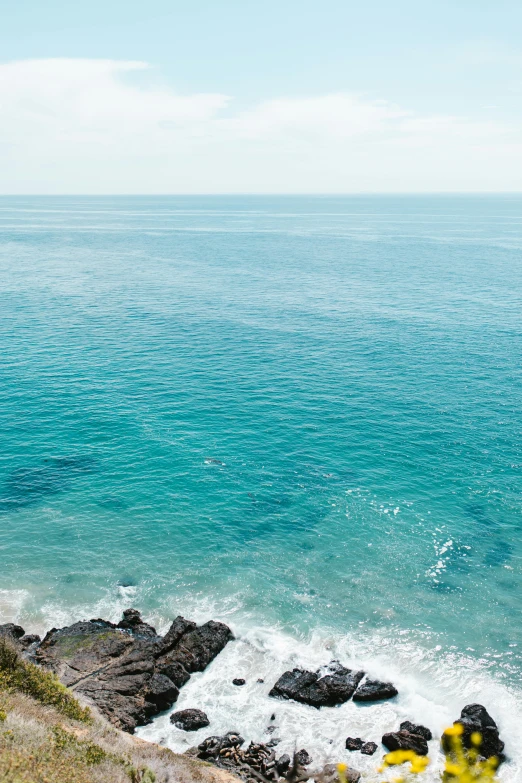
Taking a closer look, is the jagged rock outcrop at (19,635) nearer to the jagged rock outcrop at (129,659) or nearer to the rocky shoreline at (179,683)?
the rocky shoreline at (179,683)

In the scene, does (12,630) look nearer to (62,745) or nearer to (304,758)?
(62,745)

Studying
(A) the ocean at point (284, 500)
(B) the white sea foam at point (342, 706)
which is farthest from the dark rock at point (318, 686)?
(A) the ocean at point (284, 500)

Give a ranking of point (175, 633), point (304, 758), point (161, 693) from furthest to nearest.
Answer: point (175, 633) < point (161, 693) < point (304, 758)

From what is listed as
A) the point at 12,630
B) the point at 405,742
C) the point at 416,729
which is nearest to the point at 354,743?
the point at 405,742

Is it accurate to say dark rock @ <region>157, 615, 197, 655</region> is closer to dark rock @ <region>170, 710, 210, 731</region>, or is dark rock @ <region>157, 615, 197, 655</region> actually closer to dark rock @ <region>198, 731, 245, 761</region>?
dark rock @ <region>170, 710, 210, 731</region>

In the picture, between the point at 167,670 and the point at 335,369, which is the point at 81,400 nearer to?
the point at 335,369

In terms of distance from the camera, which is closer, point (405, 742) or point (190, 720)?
point (405, 742)
